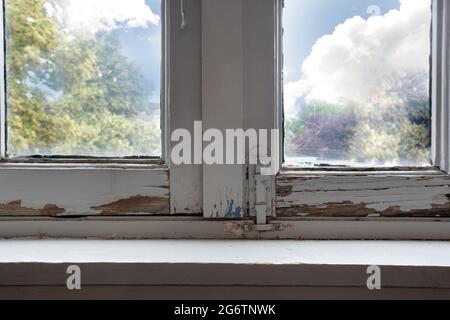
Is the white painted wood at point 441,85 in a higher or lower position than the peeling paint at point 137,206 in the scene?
higher

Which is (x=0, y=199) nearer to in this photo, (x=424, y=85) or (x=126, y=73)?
(x=126, y=73)

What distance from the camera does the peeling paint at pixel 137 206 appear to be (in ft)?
2.33

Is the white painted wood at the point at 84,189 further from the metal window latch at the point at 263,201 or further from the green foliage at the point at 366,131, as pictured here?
the green foliage at the point at 366,131

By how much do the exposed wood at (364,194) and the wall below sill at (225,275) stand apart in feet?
0.36

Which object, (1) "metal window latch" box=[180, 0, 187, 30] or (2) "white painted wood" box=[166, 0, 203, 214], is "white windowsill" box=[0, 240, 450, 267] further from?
(1) "metal window latch" box=[180, 0, 187, 30]

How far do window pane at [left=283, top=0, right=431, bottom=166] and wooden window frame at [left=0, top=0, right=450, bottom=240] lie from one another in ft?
0.09

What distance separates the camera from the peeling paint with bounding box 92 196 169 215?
0.71m

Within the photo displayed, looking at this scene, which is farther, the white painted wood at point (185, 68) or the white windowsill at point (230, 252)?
the white painted wood at point (185, 68)

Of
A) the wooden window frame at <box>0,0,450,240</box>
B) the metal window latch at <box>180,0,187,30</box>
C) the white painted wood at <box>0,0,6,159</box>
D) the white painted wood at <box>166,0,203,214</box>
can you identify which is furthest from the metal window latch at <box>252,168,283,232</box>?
the white painted wood at <box>0,0,6,159</box>

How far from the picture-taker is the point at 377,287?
57cm

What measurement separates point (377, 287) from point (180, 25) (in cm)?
51

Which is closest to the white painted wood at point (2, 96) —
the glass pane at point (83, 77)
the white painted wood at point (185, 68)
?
the glass pane at point (83, 77)

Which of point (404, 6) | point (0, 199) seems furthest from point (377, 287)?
point (0, 199)

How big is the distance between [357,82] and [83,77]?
0.49 meters
